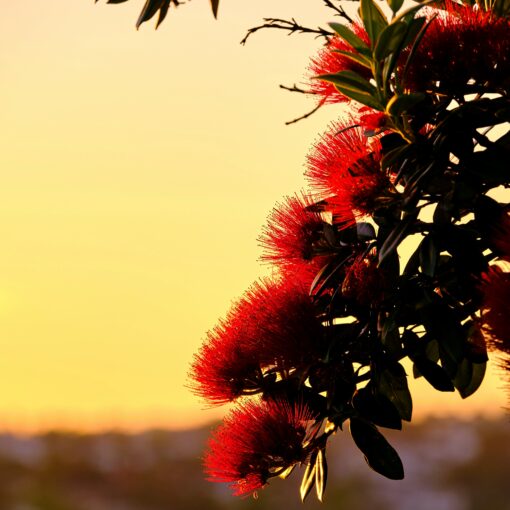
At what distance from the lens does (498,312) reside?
852 millimetres

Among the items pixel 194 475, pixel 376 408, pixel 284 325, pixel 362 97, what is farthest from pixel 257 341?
pixel 194 475

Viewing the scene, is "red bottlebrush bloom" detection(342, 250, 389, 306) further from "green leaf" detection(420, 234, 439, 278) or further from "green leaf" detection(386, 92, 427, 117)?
"green leaf" detection(386, 92, 427, 117)

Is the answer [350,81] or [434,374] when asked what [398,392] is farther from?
[350,81]

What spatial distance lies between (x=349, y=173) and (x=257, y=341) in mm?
206

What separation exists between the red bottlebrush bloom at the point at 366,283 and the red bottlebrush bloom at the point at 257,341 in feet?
0.16

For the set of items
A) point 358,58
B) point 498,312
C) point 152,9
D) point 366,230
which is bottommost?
point 498,312

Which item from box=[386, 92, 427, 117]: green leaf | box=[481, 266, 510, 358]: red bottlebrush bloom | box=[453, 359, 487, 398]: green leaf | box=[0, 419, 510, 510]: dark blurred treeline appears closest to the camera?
box=[481, 266, 510, 358]: red bottlebrush bloom

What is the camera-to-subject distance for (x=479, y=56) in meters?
1.05

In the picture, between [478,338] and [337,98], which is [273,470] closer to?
[478,338]

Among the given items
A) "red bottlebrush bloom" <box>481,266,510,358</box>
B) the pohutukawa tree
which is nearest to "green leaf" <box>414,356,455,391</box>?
the pohutukawa tree

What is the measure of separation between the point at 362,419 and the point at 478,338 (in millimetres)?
158

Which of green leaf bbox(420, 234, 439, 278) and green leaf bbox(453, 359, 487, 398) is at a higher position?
green leaf bbox(420, 234, 439, 278)

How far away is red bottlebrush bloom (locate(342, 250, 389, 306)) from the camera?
3.64ft

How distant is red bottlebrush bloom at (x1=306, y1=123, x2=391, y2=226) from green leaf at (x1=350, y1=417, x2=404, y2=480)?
235 millimetres
